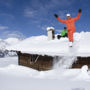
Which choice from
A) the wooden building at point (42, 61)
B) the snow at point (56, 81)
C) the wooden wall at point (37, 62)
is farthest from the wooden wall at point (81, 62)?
the wooden wall at point (37, 62)

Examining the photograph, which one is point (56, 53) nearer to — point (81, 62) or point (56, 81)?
point (81, 62)

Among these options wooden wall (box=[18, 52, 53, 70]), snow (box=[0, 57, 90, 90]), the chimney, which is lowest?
snow (box=[0, 57, 90, 90])

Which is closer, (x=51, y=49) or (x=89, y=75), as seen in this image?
(x=89, y=75)

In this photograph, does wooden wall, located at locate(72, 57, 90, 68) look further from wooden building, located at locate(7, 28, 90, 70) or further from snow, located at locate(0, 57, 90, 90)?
snow, located at locate(0, 57, 90, 90)

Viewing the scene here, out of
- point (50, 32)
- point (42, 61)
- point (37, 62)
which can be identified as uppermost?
point (50, 32)

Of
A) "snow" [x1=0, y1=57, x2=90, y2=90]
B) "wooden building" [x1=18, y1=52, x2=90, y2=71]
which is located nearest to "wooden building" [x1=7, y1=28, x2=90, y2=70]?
"wooden building" [x1=18, y1=52, x2=90, y2=71]

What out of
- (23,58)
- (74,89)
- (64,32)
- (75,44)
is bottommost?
(74,89)

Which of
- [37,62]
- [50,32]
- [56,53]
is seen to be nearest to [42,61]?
[37,62]

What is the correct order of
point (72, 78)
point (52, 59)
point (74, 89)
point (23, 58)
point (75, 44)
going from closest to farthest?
1. point (74, 89)
2. point (72, 78)
3. point (75, 44)
4. point (52, 59)
5. point (23, 58)

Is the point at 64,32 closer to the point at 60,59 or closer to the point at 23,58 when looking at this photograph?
the point at 60,59

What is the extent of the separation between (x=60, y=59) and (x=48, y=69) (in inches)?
58.5

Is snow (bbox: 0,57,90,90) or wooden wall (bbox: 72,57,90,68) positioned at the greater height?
wooden wall (bbox: 72,57,90,68)

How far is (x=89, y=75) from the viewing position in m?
9.19

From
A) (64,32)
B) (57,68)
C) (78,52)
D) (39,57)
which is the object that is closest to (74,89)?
(78,52)
